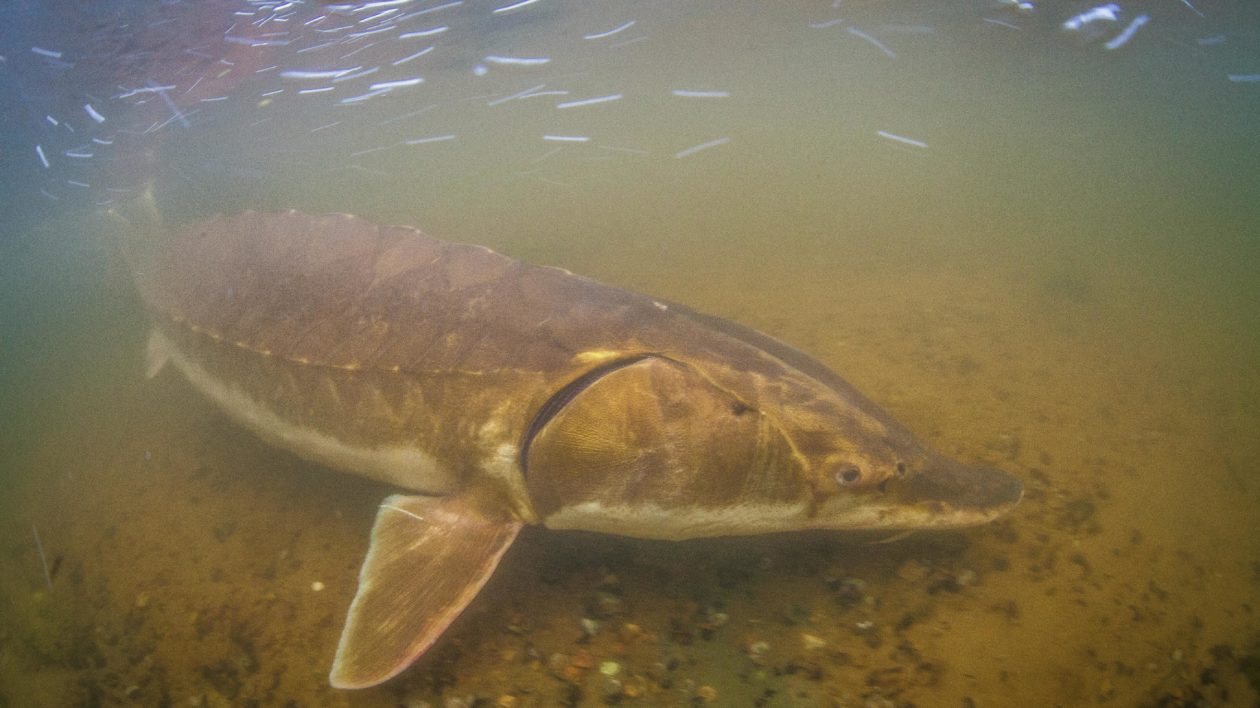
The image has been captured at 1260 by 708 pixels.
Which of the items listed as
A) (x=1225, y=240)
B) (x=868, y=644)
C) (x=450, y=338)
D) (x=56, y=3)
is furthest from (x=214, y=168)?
(x=1225, y=240)

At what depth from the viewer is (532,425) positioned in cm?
233

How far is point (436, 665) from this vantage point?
2.34 metres

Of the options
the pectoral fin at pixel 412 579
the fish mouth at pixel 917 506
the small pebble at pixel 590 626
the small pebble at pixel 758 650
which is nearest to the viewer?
the pectoral fin at pixel 412 579

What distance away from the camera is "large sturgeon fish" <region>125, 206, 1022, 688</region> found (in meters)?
2.11

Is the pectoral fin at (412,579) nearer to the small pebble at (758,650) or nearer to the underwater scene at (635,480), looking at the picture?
the underwater scene at (635,480)

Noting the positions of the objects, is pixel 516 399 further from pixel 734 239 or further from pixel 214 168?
pixel 214 168

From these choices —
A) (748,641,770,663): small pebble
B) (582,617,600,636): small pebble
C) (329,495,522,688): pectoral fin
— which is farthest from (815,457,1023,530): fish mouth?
(329,495,522,688): pectoral fin

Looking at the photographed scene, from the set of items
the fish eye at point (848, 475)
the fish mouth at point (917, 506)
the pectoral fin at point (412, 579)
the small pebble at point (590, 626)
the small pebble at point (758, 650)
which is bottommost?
the small pebble at point (590, 626)

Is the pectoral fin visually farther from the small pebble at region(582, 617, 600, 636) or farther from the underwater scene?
the small pebble at region(582, 617, 600, 636)

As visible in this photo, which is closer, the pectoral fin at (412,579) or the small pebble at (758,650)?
the pectoral fin at (412,579)

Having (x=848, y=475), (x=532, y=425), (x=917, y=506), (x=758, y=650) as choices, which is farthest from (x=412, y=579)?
(x=917, y=506)

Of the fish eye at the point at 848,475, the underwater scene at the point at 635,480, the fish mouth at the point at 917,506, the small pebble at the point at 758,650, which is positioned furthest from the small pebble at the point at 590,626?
the fish eye at the point at 848,475

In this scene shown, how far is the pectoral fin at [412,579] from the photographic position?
6.63ft

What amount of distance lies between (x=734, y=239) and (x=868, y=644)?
289 inches
